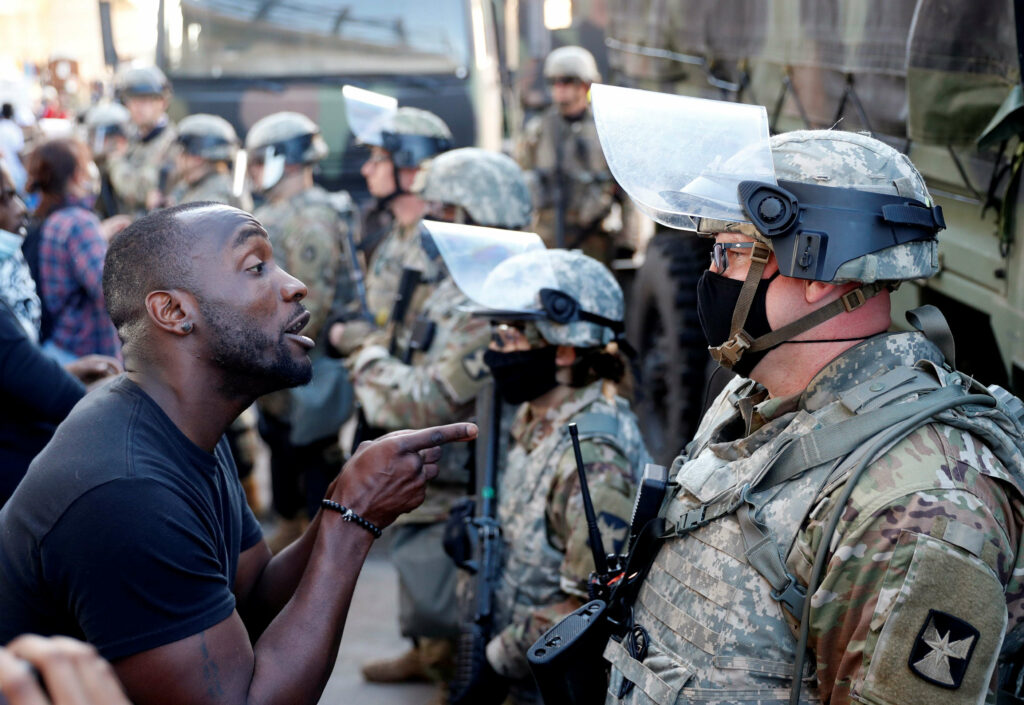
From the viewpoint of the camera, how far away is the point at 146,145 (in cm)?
836

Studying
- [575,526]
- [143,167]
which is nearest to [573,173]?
[143,167]

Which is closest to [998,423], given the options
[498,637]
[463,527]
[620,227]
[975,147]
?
[975,147]

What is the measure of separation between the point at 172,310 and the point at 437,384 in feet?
6.10

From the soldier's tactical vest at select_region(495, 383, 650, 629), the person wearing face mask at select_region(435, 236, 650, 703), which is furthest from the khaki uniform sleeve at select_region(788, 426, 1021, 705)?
the soldier's tactical vest at select_region(495, 383, 650, 629)

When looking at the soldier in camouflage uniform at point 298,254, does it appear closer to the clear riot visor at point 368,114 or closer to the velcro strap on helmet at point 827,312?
the clear riot visor at point 368,114

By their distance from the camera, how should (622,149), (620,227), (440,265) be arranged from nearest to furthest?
(622,149)
(440,265)
(620,227)

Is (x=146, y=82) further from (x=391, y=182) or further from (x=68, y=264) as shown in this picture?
(x=391, y=182)

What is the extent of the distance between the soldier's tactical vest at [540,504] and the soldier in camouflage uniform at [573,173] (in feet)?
15.9

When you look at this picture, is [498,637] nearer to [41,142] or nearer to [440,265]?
[440,265]

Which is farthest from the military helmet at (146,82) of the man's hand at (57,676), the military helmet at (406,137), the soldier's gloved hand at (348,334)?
the man's hand at (57,676)

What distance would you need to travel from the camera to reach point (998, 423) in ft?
5.47

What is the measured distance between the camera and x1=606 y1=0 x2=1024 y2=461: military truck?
2.60 meters

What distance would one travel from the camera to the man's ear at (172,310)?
1850 mm

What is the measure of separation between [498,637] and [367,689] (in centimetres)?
161
